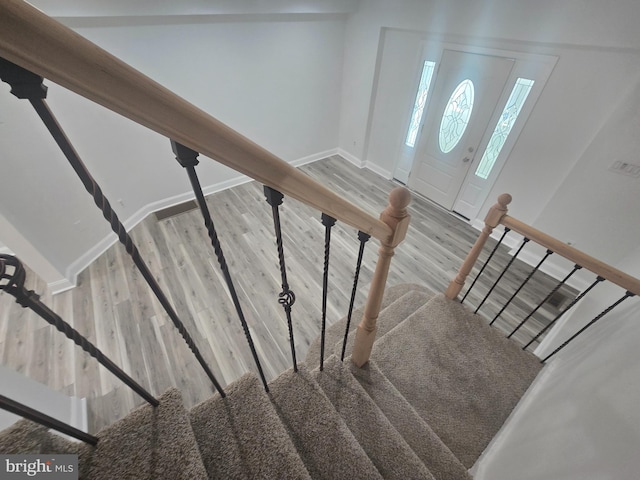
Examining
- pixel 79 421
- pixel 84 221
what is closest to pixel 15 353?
pixel 79 421

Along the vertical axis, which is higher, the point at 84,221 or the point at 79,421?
the point at 84,221

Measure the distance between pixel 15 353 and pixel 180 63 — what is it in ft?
10.2

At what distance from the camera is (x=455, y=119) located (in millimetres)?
3338

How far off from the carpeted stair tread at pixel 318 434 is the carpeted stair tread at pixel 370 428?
14 cm

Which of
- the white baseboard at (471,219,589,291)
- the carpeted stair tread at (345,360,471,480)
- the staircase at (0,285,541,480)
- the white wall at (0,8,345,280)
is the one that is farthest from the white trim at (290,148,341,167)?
the carpeted stair tread at (345,360,471,480)

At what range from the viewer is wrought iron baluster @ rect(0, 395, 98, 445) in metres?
0.48

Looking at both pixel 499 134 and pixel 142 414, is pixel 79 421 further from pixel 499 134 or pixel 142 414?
pixel 499 134

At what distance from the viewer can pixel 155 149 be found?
3182 mm

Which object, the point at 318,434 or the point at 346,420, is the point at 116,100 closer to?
the point at 318,434

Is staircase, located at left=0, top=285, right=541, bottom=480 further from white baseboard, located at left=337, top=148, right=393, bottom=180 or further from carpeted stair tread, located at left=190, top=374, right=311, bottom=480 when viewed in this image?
white baseboard, located at left=337, top=148, right=393, bottom=180

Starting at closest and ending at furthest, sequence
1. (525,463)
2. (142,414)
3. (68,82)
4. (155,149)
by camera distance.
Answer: (68,82)
(142,414)
(525,463)
(155,149)

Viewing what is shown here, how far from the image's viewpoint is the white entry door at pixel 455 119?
9.53 ft

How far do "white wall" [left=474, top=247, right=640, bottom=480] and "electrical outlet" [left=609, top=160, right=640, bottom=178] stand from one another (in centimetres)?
117

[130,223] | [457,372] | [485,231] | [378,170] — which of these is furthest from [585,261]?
[130,223]
